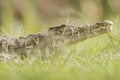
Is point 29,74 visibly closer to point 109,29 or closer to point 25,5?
→ point 109,29

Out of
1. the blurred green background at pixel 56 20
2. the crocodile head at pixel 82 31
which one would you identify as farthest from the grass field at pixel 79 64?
the blurred green background at pixel 56 20

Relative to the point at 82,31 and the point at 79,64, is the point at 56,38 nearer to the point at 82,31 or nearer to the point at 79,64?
the point at 82,31

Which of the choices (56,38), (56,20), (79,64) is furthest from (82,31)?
(56,20)

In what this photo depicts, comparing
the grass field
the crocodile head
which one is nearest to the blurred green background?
the crocodile head

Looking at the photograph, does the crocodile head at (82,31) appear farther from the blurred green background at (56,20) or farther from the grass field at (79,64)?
the blurred green background at (56,20)

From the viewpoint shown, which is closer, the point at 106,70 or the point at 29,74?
the point at 29,74

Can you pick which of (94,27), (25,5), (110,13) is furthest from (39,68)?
(25,5)

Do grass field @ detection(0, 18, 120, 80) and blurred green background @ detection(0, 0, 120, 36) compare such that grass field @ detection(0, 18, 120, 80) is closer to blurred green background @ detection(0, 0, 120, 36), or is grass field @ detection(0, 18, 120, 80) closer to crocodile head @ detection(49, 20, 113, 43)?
crocodile head @ detection(49, 20, 113, 43)
